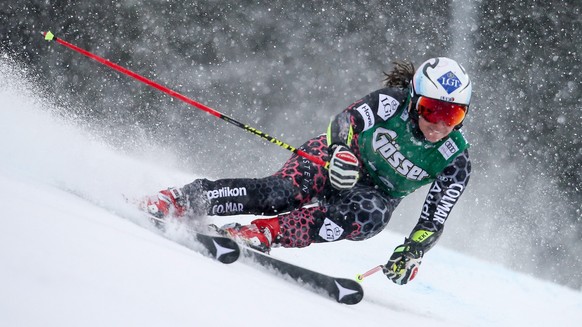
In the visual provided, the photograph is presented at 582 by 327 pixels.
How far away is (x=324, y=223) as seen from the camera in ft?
9.91

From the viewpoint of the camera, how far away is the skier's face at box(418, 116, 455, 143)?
2.99 meters

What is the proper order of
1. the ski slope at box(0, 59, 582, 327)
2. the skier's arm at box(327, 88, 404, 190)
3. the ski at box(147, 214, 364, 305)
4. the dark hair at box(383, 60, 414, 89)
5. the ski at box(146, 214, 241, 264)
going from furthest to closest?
the dark hair at box(383, 60, 414, 89), the skier's arm at box(327, 88, 404, 190), the ski at box(147, 214, 364, 305), the ski at box(146, 214, 241, 264), the ski slope at box(0, 59, 582, 327)

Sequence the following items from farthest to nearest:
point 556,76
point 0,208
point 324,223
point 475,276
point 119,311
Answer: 1. point 556,76
2. point 475,276
3. point 324,223
4. point 0,208
5. point 119,311

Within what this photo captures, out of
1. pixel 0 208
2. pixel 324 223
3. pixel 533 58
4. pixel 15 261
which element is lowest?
pixel 15 261

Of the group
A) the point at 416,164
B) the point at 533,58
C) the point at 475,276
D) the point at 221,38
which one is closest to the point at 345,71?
the point at 221,38

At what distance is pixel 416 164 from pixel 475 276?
3254 mm

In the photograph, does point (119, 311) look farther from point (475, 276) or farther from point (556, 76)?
point (556, 76)

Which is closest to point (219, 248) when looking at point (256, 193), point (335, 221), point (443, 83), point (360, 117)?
point (256, 193)

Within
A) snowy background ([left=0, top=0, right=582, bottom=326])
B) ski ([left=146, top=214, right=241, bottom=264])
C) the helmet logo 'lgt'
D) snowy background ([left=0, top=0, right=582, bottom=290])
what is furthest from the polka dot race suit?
snowy background ([left=0, top=0, right=582, bottom=290])

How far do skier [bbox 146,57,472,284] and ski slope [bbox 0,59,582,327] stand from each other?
31 cm

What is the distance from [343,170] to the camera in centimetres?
290

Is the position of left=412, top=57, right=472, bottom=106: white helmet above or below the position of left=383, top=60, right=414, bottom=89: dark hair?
below

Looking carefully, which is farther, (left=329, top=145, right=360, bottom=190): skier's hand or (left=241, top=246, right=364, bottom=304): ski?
(left=329, top=145, right=360, bottom=190): skier's hand

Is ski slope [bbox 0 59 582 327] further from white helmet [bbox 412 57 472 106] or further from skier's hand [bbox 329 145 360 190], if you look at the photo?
white helmet [bbox 412 57 472 106]
